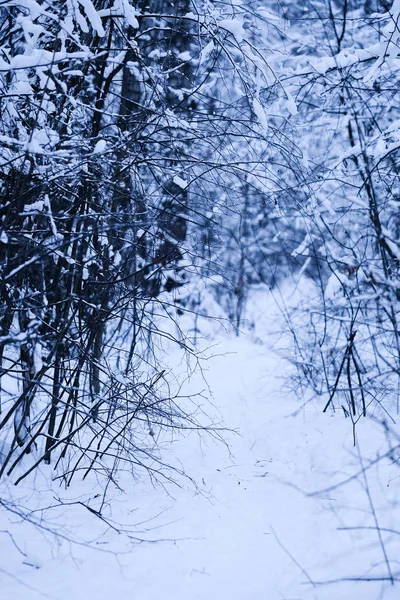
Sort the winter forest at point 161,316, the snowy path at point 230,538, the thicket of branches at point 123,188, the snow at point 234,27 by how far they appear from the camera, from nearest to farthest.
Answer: the snowy path at point 230,538 < the winter forest at point 161,316 < the thicket of branches at point 123,188 < the snow at point 234,27

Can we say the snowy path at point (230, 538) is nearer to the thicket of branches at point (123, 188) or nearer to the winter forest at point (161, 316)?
the winter forest at point (161, 316)

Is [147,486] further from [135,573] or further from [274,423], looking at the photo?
[274,423]

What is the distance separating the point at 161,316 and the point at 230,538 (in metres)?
1.93

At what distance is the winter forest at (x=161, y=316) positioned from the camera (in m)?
3.21

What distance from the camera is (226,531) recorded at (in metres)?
3.74

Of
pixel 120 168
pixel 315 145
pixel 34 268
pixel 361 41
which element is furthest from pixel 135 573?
pixel 361 41

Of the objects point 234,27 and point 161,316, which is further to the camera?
point 161,316

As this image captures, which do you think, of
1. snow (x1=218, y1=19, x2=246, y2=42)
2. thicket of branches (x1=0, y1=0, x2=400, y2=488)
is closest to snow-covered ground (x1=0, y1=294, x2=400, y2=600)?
thicket of branches (x1=0, y1=0, x2=400, y2=488)

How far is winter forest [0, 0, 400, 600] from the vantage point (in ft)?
10.5

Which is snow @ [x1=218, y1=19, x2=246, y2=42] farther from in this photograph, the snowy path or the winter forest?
the snowy path

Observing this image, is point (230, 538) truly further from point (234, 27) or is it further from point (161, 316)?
point (234, 27)

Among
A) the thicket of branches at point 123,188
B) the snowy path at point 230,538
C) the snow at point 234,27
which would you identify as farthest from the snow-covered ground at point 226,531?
the snow at point 234,27

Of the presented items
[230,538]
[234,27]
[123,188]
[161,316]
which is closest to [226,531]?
[230,538]

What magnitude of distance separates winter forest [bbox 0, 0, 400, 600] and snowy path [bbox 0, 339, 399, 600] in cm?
2
